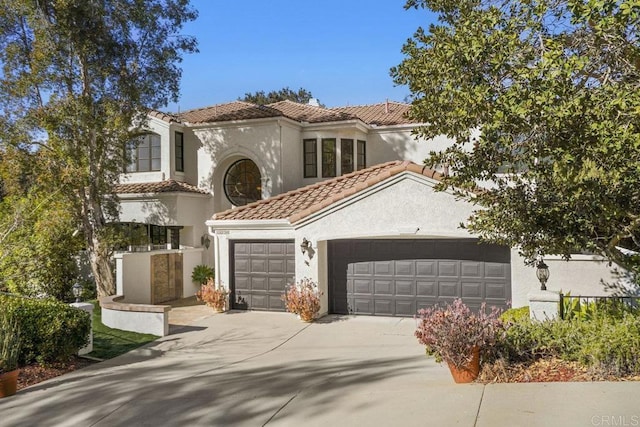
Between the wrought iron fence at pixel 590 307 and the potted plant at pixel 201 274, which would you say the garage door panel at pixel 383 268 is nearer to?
the wrought iron fence at pixel 590 307

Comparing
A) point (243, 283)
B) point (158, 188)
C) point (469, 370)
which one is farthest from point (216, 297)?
point (469, 370)

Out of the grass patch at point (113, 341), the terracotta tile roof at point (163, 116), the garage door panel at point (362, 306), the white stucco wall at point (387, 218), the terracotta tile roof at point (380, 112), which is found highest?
the terracotta tile roof at point (380, 112)

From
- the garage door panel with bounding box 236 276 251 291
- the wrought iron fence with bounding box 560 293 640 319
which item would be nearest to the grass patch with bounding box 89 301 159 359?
the garage door panel with bounding box 236 276 251 291

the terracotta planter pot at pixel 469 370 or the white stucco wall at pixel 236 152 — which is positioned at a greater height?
the white stucco wall at pixel 236 152

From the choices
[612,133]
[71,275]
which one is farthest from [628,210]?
[71,275]

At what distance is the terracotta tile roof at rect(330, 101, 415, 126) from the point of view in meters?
22.8

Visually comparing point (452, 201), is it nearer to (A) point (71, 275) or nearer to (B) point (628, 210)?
(B) point (628, 210)

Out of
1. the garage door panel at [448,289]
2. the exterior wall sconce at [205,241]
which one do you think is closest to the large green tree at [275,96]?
the exterior wall sconce at [205,241]

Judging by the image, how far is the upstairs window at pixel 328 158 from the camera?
21.6 meters

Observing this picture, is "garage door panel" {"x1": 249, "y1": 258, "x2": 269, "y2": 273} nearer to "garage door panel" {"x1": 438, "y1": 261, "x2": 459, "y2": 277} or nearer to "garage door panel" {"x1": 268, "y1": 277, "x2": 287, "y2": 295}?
"garage door panel" {"x1": 268, "y1": 277, "x2": 287, "y2": 295}

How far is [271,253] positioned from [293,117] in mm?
8068

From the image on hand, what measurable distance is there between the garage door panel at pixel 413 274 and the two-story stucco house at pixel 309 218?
0.03 m

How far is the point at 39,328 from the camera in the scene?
34.9 feet

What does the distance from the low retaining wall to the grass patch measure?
18cm
